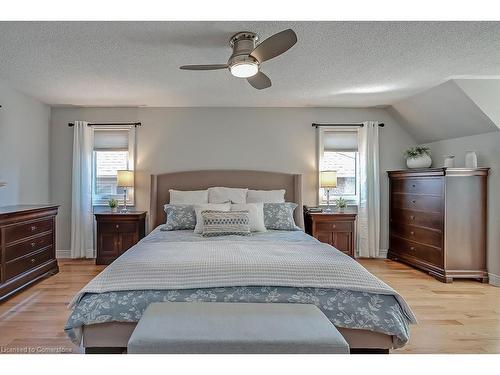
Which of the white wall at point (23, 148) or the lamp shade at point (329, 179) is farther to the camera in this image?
the lamp shade at point (329, 179)

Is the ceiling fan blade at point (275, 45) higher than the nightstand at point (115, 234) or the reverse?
higher

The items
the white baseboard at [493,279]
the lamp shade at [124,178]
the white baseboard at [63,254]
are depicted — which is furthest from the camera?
the white baseboard at [63,254]

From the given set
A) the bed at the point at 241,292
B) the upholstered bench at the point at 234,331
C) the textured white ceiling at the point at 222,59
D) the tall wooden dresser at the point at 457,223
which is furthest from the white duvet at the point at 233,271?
the tall wooden dresser at the point at 457,223

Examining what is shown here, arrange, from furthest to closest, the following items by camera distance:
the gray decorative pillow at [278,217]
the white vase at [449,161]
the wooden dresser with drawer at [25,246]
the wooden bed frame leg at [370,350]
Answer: the white vase at [449,161] < the gray decorative pillow at [278,217] < the wooden dresser with drawer at [25,246] < the wooden bed frame leg at [370,350]

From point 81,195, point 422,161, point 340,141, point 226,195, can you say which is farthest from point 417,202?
point 81,195

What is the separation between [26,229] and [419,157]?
5.17 m

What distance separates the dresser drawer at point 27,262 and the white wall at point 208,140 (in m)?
1.02

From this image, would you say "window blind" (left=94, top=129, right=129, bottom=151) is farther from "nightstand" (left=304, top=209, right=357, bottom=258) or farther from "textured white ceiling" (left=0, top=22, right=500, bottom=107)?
"nightstand" (left=304, top=209, right=357, bottom=258)

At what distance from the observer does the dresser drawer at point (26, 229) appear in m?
3.20

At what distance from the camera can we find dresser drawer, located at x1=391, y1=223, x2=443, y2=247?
393 centimetres

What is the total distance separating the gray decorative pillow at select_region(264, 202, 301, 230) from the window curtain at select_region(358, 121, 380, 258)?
1.55 m

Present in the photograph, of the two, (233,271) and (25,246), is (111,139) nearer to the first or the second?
(25,246)

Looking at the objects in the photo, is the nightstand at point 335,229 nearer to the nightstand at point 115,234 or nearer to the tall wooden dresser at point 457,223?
the tall wooden dresser at point 457,223

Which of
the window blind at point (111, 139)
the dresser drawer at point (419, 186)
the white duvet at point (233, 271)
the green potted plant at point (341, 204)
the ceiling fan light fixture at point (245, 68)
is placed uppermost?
the ceiling fan light fixture at point (245, 68)
